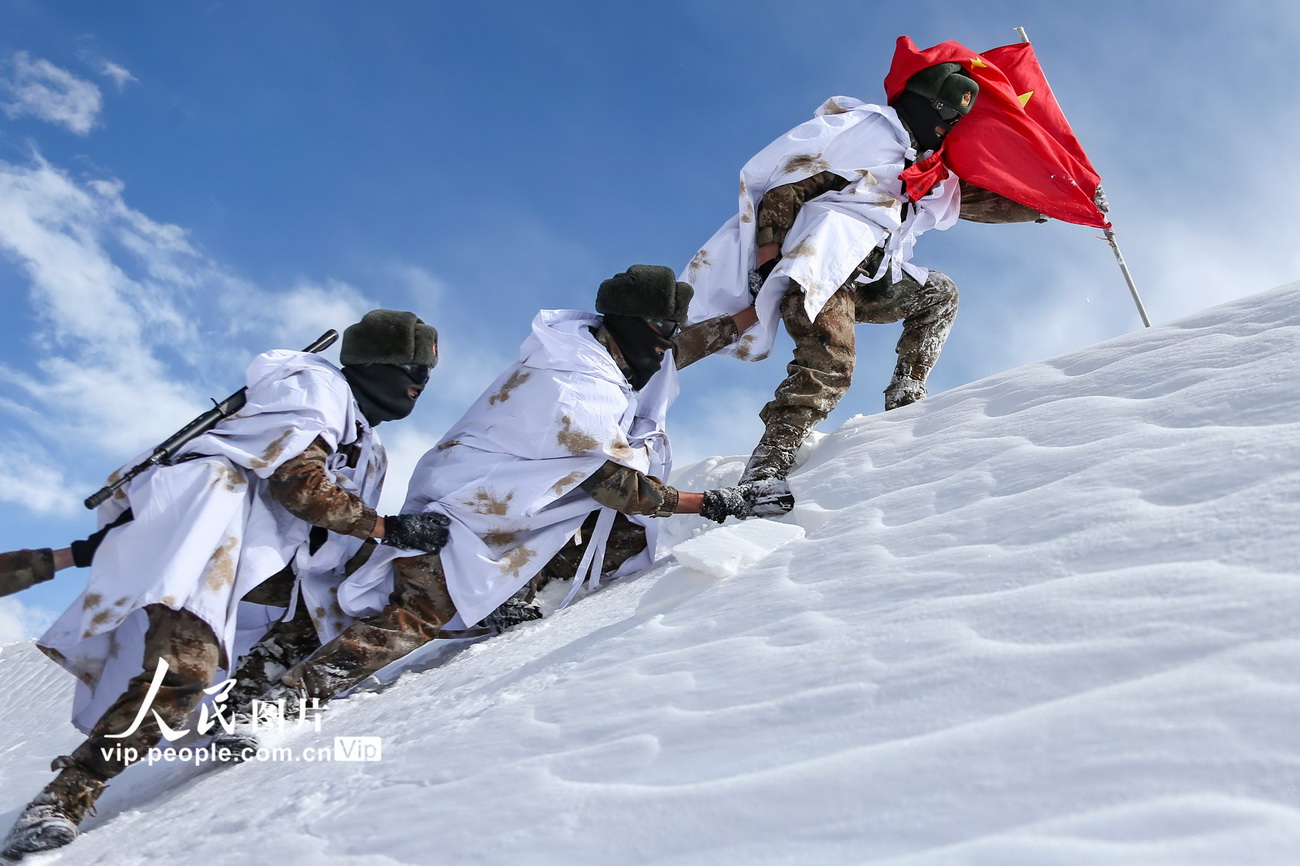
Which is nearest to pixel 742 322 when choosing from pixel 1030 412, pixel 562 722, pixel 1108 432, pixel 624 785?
pixel 1030 412

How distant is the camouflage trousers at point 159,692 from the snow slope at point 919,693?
0.19 meters

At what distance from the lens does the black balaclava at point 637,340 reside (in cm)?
350

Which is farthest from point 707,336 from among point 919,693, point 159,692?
point 919,693

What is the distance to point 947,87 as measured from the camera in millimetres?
4246

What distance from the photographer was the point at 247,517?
2994 mm

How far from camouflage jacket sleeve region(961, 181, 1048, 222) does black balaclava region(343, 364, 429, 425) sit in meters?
2.93

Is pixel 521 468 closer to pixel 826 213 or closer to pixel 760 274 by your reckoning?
pixel 760 274

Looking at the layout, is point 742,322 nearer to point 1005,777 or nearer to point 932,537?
point 932,537

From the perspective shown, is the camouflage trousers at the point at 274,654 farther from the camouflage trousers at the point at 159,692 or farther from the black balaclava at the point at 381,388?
the black balaclava at the point at 381,388

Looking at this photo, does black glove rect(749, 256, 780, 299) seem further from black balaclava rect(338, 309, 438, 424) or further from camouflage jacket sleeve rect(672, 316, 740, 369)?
black balaclava rect(338, 309, 438, 424)

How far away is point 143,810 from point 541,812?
156 cm

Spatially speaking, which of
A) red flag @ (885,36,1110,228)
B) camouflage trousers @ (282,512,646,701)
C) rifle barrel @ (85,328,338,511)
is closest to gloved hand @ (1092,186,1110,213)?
red flag @ (885,36,1110,228)

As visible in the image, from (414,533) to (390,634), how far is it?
35 cm

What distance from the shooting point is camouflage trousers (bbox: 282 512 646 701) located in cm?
293
